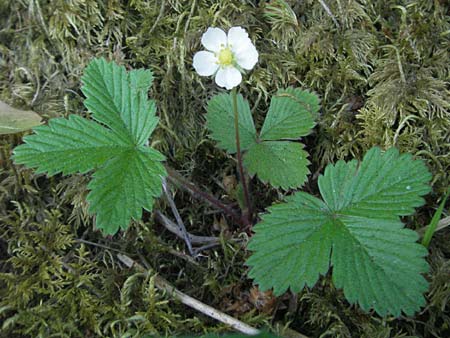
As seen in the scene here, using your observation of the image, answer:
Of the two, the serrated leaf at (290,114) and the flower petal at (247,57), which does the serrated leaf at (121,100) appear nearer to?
the flower petal at (247,57)

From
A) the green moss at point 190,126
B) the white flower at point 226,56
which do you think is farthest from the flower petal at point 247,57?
A: the green moss at point 190,126

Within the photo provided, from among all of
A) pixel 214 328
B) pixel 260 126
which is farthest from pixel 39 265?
pixel 260 126

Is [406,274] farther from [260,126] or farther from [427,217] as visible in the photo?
[260,126]


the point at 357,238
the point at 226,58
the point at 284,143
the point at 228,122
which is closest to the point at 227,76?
the point at 226,58

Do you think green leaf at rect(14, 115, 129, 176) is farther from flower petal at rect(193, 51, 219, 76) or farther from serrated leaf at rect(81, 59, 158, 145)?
flower petal at rect(193, 51, 219, 76)

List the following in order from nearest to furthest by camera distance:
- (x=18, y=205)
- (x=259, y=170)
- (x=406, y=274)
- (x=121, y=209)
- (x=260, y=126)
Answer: (x=406, y=274) → (x=121, y=209) → (x=259, y=170) → (x=18, y=205) → (x=260, y=126)
